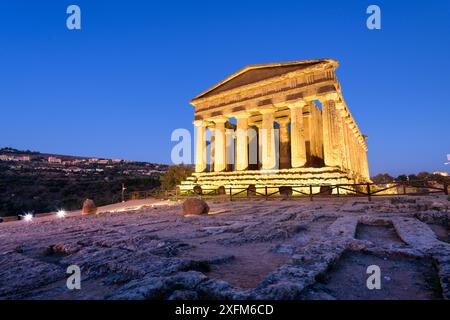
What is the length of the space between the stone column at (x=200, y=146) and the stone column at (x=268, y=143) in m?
7.10

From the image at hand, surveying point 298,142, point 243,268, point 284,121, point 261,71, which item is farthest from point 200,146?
point 243,268

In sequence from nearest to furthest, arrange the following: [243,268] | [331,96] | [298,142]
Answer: [243,268], [331,96], [298,142]

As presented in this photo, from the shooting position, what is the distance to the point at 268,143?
866 inches

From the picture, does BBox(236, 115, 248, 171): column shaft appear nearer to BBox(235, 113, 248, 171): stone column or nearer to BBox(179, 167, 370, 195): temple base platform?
BBox(235, 113, 248, 171): stone column

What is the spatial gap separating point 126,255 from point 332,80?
19641 mm

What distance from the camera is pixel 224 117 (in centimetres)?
2523

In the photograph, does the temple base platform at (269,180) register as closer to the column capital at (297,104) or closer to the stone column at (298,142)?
the stone column at (298,142)

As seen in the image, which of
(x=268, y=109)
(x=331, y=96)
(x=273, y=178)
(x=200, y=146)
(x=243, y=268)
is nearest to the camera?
(x=243, y=268)

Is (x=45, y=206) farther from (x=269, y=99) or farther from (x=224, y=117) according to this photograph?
(x=269, y=99)

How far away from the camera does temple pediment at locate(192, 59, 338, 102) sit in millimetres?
19812

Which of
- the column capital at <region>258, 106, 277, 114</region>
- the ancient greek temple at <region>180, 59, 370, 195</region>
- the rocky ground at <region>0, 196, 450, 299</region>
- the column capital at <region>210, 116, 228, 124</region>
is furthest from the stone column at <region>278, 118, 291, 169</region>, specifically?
the rocky ground at <region>0, 196, 450, 299</region>

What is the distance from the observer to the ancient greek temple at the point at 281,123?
19141mm

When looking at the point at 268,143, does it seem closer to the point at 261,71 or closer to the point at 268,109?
the point at 268,109

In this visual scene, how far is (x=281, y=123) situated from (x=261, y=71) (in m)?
6.37
